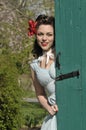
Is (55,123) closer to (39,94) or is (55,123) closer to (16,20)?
(39,94)

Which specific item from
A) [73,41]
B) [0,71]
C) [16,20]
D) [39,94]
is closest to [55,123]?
[39,94]

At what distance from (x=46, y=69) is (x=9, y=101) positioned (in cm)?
438

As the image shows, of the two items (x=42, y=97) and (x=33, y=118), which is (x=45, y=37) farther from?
(x=33, y=118)

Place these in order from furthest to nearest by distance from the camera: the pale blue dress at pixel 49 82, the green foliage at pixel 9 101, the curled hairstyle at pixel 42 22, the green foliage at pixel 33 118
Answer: the green foliage at pixel 33 118 → the green foliage at pixel 9 101 → the curled hairstyle at pixel 42 22 → the pale blue dress at pixel 49 82

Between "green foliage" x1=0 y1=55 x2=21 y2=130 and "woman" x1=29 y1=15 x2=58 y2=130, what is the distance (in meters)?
4.21

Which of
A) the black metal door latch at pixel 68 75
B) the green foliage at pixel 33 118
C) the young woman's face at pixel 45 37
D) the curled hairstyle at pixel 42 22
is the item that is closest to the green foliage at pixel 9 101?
the green foliage at pixel 33 118

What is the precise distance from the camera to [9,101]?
27.2 feet

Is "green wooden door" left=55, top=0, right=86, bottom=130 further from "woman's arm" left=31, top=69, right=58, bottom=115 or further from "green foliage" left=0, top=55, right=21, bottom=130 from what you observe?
"green foliage" left=0, top=55, right=21, bottom=130

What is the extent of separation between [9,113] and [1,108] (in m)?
0.13

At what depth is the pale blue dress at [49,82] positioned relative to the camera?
3941mm

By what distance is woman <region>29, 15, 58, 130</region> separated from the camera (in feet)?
13.0

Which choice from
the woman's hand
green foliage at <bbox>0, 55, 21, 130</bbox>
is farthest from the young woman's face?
green foliage at <bbox>0, 55, 21, 130</bbox>

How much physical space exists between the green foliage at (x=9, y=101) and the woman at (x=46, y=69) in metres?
4.21

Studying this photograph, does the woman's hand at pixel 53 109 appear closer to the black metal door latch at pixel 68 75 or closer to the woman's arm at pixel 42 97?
the woman's arm at pixel 42 97
